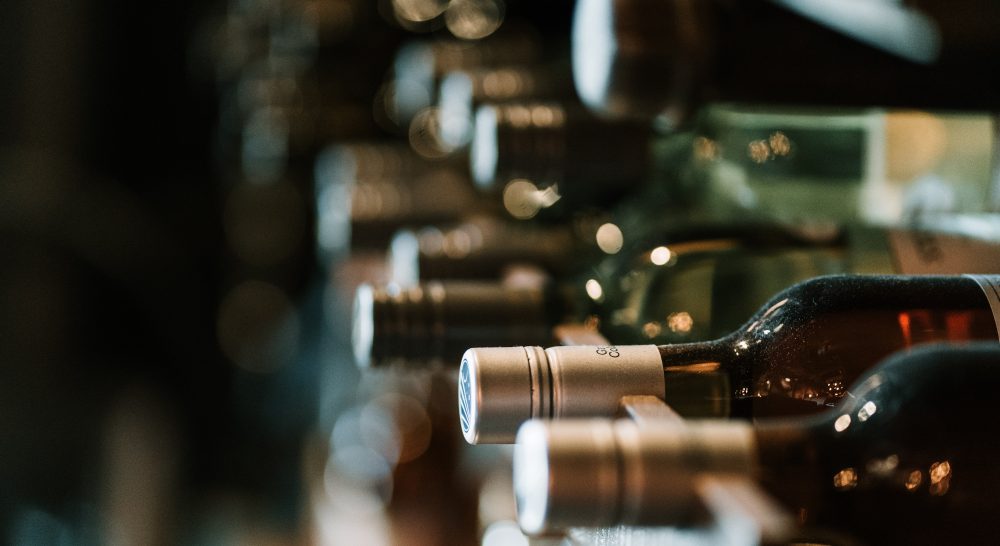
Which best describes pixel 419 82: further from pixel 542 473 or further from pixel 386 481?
pixel 542 473

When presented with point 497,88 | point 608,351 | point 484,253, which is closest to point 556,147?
point 484,253

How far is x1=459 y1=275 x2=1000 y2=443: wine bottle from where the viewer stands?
299mm

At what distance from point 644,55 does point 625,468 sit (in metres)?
0.27

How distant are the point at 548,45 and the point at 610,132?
541 mm

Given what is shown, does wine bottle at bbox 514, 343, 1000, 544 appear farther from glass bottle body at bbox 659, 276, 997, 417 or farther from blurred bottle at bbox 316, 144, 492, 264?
blurred bottle at bbox 316, 144, 492, 264

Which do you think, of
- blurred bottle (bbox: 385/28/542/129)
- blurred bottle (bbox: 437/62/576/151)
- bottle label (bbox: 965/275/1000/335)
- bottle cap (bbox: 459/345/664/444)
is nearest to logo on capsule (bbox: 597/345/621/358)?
bottle cap (bbox: 459/345/664/444)

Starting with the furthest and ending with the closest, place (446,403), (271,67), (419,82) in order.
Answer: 1. (271,67)
2. (419,82)
3. (446,403)

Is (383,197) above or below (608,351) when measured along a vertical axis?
above

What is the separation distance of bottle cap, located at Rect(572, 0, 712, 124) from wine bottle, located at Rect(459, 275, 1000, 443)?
0.16 metres

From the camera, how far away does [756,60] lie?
491 mm

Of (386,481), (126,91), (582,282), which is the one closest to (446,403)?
(386,481)

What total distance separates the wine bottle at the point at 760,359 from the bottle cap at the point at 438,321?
0.41 feet

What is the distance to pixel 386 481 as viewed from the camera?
2.77 ft

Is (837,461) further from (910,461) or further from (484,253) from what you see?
(484,253)
